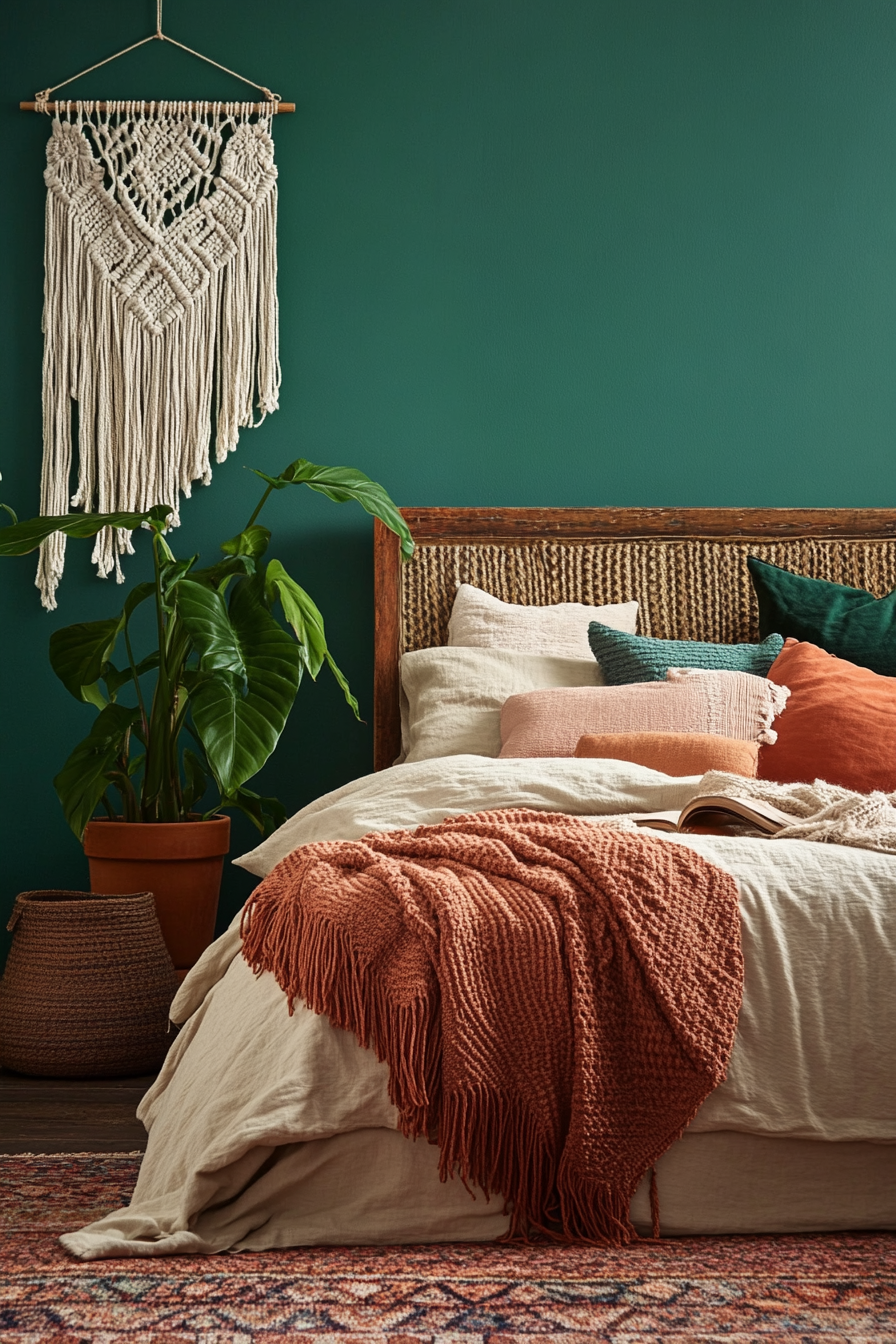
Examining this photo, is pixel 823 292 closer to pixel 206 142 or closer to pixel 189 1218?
pixel 206 142

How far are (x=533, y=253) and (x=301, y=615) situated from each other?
1.19m

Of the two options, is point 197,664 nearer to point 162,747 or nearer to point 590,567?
point 162,747

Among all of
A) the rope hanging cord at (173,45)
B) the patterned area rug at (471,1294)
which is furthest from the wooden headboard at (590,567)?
the patterned area rug at (471,1294)

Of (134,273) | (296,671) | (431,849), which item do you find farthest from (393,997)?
(134,273)

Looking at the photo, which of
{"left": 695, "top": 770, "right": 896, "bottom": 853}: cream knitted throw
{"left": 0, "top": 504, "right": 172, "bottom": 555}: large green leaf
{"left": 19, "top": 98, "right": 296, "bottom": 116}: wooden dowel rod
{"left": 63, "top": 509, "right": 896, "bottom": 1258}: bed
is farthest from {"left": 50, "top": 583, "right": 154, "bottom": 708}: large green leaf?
{"left": 695, "top": 770, "right": 896, "bottom": 853}: cream knitted throw

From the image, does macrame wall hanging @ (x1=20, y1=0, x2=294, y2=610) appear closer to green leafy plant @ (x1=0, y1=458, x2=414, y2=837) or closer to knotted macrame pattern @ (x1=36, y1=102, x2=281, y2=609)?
knotted macrame pattern @ (x1=36, y1=102, x2=281, y2=609)

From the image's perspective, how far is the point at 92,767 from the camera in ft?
8.07

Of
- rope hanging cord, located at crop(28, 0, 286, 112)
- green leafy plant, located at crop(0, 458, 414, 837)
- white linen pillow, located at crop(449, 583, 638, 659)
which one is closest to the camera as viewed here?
green leafy plant, located at crop(0, 458, 414, 837)

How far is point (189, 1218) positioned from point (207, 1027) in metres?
0.34

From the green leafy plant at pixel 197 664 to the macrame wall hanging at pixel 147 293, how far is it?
1.58 feet

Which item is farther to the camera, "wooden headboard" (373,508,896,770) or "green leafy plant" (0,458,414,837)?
"wooden headboard" (373,508,896,770)

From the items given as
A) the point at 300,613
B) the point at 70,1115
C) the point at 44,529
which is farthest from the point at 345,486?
the point at 70,1115

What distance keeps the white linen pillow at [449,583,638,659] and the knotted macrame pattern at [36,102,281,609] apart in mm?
745

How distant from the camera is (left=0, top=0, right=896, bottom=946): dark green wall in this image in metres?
3.03
